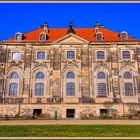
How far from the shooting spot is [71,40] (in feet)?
121

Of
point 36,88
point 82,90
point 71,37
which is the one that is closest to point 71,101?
point 82,90

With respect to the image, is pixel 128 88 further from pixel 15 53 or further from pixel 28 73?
pixel 15 53

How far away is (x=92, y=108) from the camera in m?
32.8

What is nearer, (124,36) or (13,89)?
(13,89)

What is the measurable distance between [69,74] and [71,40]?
5.71 m

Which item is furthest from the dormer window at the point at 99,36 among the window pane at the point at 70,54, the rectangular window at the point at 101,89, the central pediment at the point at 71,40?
the rectangular window at the point at 101,89

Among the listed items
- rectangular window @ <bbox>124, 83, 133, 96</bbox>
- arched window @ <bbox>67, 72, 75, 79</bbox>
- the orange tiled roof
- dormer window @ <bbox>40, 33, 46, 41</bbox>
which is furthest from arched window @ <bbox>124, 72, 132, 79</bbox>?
dormer window @ <bbox>40, 33, 46, 41</bbox>

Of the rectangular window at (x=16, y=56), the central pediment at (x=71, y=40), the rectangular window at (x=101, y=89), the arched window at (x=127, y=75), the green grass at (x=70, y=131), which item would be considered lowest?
the green grass at (x=70, y=131)

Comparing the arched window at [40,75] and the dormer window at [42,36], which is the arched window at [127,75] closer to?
the arched window at [40,75]

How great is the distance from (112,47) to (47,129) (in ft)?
72.7

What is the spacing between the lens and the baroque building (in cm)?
3303

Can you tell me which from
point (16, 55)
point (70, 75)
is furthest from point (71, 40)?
point (16, 55)

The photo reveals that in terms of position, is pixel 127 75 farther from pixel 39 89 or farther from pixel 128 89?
pixel 39 89

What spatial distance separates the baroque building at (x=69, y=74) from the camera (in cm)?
3303
